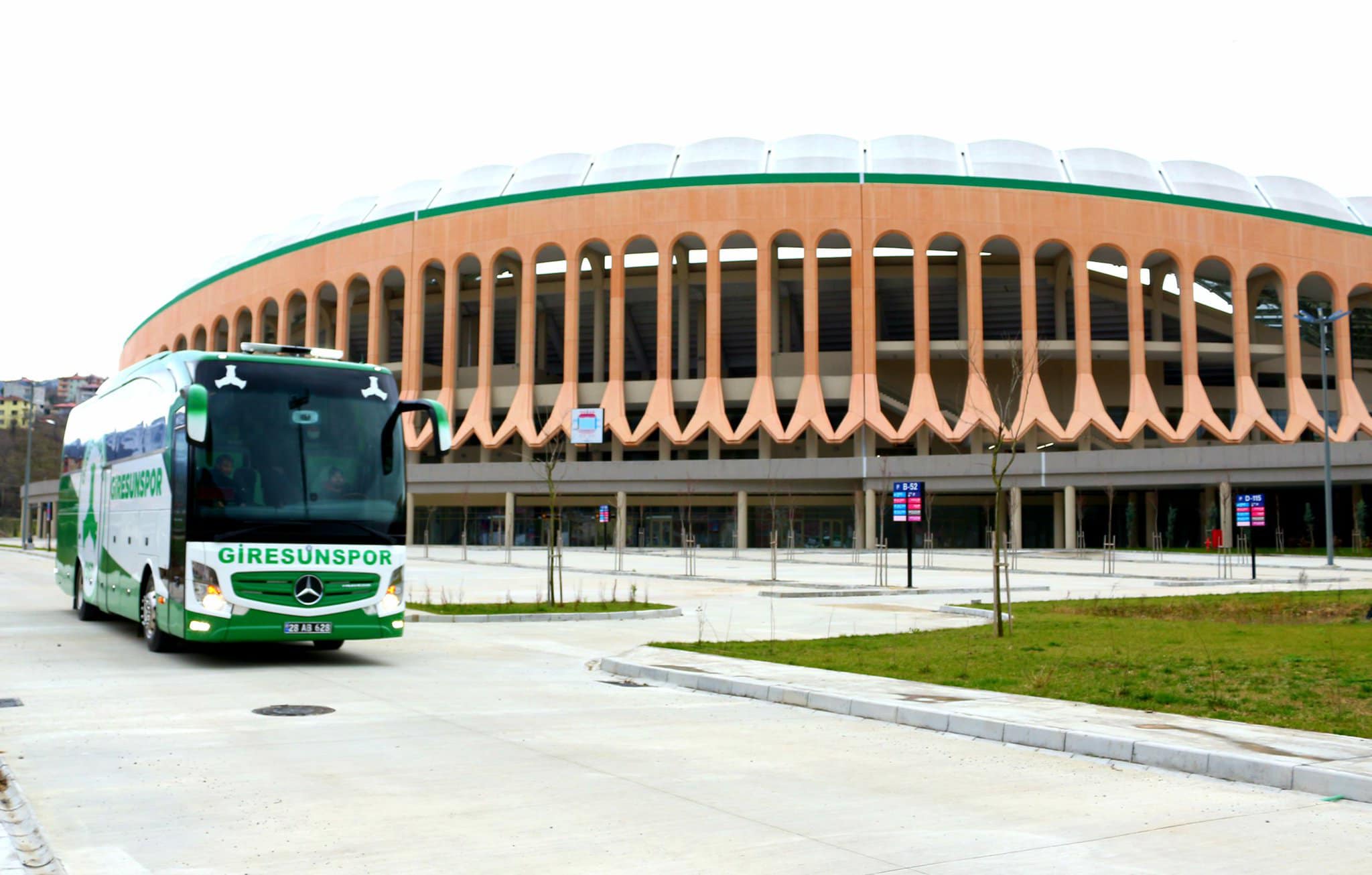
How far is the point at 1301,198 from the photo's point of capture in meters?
68.7

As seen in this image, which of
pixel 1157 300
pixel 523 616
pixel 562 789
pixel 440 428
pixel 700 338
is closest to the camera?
pixel 562 789

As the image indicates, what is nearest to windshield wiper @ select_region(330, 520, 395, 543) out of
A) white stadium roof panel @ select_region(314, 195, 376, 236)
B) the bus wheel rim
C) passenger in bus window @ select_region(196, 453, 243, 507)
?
passenger in bus window @ select_region(196, 453, 243, 507)

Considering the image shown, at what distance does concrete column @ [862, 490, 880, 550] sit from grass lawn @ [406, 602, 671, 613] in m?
37.7

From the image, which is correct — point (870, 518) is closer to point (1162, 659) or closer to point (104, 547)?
point (104, 547)

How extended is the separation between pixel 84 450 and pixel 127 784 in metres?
13.7

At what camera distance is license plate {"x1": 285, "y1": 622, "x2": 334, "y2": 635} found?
44.5 ft

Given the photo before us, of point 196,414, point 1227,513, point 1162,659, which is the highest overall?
point 196,414

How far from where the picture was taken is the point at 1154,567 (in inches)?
1716

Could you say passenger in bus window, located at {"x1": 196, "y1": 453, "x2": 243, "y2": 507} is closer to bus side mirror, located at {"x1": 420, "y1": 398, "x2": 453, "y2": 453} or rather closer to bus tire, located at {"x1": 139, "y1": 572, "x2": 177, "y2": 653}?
bus tire, located at {"x1": 139, "y1": 572, "x2": 177, "y2": 653}

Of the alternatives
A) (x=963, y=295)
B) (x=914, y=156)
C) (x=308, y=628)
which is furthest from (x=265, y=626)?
(x=914, y=156)

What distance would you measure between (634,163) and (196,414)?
56938 mm

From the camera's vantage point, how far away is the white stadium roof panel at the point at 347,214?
75312 mm

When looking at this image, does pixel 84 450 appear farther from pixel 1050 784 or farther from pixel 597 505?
pixel 597 505

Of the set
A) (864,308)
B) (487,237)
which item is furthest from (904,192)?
(487,237)
